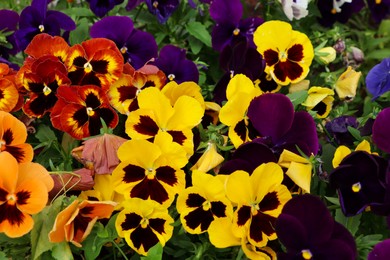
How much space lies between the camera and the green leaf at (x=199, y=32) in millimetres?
1888

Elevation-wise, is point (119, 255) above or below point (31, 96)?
below

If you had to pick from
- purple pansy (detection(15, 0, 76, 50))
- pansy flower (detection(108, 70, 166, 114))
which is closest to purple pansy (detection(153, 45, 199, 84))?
pansy flower (detection(108, 70, 166, 114))

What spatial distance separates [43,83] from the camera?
55.3 inches

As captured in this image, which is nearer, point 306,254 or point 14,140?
point 306,254

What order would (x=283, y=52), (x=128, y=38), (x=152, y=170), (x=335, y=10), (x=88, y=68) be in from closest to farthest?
(x=152, y=170) < (x=88, y=68) < (x=283, y=52) < (x=128, y=38) < (x=335, y=10)

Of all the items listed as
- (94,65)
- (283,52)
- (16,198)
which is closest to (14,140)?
(16,198)

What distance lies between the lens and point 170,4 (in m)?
1.89

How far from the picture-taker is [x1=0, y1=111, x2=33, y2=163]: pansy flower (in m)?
1.26

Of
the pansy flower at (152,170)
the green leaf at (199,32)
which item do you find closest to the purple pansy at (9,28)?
the green leaf at (199,32)

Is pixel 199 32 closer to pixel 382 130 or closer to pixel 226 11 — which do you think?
pixel 226 11

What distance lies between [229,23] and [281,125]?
55 cm

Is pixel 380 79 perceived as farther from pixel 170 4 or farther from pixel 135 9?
pixel 135 9

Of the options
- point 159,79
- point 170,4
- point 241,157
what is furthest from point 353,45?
point 241,157

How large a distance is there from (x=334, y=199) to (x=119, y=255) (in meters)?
0.44
